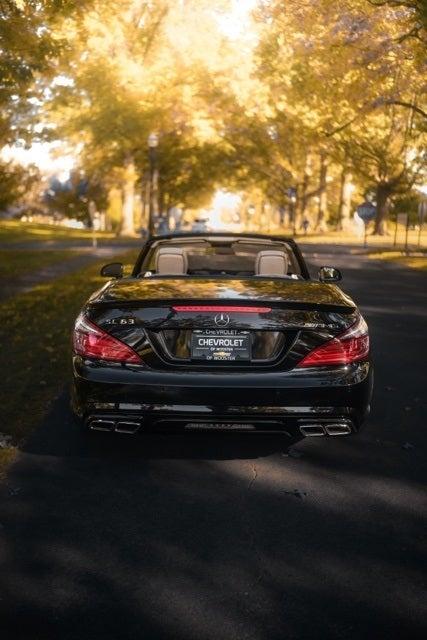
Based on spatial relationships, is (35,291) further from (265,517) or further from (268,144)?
(268,144)

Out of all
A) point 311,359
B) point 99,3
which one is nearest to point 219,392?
point 311,359

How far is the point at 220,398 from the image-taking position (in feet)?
17.0

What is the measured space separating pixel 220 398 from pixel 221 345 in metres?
0.31

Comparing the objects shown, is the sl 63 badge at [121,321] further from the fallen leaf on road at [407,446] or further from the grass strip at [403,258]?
the grass strip at [403,258]

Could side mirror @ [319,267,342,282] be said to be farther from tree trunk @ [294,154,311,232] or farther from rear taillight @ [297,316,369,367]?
tree trunk @ [294,154,311,232]

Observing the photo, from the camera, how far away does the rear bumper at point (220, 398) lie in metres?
5.18

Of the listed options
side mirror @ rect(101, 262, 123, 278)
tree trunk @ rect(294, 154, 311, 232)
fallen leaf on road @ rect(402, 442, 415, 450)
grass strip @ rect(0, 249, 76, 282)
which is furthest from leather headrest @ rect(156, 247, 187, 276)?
tree trunk @ rect(294, 154, 311, 232)

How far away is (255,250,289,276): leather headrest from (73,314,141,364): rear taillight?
1.73m

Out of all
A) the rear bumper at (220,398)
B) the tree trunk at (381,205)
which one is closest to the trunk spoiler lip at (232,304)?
the rear bumper at (220,398)

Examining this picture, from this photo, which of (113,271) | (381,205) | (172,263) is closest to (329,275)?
(172,263)

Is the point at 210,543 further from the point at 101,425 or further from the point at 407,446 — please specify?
the point at 407,446

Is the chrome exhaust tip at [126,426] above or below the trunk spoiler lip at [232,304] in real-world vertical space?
below

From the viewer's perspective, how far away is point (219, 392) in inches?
203

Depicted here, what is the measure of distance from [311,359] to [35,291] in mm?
13281
